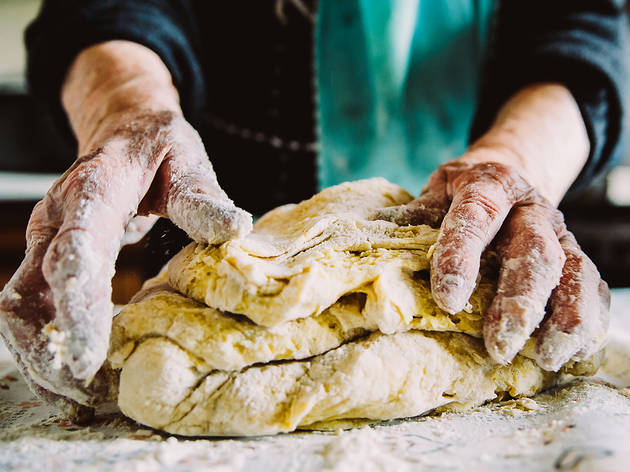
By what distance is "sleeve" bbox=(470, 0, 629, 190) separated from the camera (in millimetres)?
1493

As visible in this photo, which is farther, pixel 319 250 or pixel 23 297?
pixel 319 250

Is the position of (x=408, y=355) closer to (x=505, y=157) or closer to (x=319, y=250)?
(x=319, y=250)

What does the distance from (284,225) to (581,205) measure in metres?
2.85

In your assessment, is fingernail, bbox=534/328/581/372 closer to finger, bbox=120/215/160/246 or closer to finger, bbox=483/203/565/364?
finger, bbox=483/203/565/364

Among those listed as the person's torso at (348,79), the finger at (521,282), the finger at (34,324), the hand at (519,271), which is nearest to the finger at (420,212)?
the hand at (519,271)

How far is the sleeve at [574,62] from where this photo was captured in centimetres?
149

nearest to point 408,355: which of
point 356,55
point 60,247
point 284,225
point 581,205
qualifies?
point 284,225

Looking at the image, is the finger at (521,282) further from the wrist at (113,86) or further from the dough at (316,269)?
the wrist at (113,86)

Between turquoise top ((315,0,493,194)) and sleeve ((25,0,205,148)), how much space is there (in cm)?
44

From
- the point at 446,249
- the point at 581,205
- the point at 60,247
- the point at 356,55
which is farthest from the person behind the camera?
the point at 581,205

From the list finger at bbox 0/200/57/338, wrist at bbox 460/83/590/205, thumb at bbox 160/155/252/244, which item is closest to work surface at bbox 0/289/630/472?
finger at bbox 0/200/57/338

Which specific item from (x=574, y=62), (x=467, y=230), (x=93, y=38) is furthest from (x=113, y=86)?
(x=574, y=62)

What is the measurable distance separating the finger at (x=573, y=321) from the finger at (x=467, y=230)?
0.48 feet

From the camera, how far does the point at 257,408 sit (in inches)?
32.1
